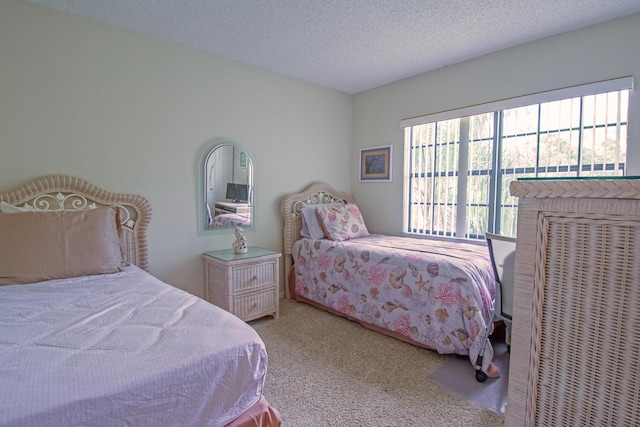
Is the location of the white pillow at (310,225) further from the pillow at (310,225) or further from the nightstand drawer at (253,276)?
the nightstand drawer at (253,276)

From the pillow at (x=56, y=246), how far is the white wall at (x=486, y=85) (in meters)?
2.81

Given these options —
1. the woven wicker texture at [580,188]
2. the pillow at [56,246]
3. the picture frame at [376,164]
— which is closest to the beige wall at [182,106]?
the picture frame at [376,164]

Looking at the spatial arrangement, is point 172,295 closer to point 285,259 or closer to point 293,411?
point 293,411

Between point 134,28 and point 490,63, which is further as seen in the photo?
point 490,63

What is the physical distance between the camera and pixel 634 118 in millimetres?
2303

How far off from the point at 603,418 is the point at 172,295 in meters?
1.65

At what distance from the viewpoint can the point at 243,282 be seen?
2.77 meters

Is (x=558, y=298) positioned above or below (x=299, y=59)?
below

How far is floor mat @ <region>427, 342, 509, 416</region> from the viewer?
1.83 meters

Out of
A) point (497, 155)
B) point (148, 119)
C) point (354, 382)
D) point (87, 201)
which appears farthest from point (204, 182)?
point (497, 155)

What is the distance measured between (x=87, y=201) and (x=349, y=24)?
2307 millimetres

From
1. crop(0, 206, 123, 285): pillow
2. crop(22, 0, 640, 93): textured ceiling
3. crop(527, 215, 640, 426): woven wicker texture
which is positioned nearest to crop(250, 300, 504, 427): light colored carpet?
crop(527, 215, 640, 426): woven wicker texture

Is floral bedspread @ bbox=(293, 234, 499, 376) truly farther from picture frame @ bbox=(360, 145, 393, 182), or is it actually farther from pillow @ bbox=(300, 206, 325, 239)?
picture frame @ bbox=(360, 145, 393, 182)

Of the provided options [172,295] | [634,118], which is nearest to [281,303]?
[172,295]
